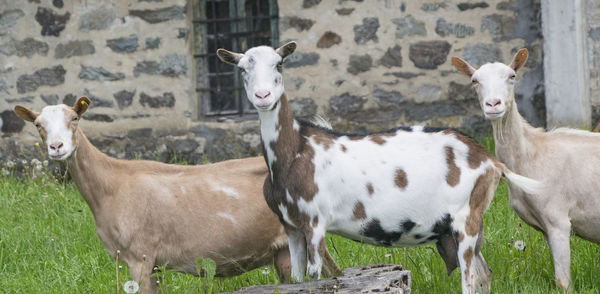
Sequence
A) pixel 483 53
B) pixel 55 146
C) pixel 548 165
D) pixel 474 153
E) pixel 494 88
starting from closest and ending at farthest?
pixel 474 153 < pixel 494 88 < pixel 55 146 < pixel 548 165 < pixel 483 53

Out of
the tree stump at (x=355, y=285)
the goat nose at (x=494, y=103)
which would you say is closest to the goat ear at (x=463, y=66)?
the goat nose at (x=494, y=103)

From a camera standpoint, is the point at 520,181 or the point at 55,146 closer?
the point at 520,181

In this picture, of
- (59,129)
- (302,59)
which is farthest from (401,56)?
(59,129)

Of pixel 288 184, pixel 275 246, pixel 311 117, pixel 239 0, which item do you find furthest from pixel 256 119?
pixel 288 184

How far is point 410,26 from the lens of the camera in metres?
8.11

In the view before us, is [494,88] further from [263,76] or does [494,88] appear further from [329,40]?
[329,40]

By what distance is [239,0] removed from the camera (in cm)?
859

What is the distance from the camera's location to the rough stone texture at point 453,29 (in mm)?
8055

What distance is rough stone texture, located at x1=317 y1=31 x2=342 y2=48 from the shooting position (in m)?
8.20

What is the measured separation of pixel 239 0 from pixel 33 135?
280cm

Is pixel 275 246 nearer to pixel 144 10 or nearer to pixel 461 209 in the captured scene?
pixel 461 209

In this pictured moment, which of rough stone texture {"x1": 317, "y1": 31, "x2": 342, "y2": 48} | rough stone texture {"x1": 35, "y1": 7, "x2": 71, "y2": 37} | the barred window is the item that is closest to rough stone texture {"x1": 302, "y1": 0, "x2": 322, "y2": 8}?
rough stone texture {"x1": 317, "y1": 31, "x2": 342, "y2": 48}

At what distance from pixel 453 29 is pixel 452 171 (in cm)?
453

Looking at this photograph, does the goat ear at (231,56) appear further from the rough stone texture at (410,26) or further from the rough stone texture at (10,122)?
the rough stone texture at (10,122)
